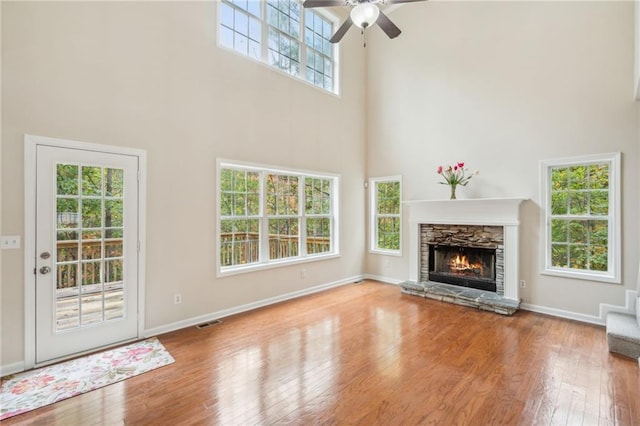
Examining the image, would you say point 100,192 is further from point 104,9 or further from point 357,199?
point 357,199

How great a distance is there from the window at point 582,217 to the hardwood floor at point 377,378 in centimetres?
82

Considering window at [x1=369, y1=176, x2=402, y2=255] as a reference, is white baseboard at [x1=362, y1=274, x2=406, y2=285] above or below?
below

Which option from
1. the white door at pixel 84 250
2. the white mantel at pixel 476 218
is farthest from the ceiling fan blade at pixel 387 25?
the white door at pixel 84 250

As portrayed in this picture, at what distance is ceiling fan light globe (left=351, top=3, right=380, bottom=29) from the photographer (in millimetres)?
2959

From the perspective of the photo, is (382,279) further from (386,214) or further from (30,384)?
(30,384)

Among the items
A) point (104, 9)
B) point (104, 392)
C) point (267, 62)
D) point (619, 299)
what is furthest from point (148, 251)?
point (619, 299)

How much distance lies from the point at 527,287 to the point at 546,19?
3.91 metres

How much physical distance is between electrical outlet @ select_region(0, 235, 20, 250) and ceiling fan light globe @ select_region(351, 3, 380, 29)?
3847 mm

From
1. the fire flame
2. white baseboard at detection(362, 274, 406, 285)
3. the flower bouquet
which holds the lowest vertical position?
white baseboard at detection(362, 274, 406, 285)

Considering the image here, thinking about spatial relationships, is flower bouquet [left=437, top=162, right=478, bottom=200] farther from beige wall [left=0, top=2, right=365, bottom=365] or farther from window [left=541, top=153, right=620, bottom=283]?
beige wall [left=0, top=2, right=365, bottom=365]

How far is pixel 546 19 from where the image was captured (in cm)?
441

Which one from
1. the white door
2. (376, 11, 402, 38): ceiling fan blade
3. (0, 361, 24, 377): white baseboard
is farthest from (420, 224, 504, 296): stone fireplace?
(0, 361, 24, 377): white baseboard

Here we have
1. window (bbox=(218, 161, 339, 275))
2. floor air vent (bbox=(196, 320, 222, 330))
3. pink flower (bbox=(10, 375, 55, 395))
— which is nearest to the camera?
pink flower (bbox=(10, 375, 55, 395))

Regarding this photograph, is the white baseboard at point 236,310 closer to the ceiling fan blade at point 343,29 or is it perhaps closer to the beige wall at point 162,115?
the beige wall at point 162,115
